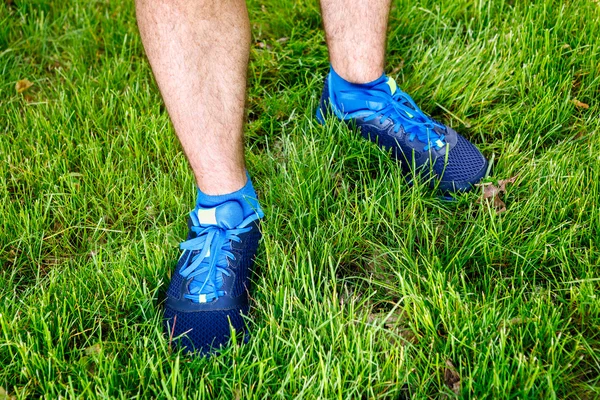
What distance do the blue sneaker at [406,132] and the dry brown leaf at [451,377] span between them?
0.70m

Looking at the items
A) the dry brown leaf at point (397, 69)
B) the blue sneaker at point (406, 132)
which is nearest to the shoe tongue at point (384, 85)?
the blue sneaker at point (406, 132)

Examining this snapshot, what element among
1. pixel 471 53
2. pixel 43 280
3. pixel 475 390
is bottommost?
pixel 43 280

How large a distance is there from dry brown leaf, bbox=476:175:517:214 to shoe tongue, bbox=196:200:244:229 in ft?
2.65

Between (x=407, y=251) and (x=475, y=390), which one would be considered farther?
(x=407, y=251)

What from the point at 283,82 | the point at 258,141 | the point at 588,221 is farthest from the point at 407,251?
the point at 283,82

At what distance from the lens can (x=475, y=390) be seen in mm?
1373

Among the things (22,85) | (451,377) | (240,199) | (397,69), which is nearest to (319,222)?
(240,199)

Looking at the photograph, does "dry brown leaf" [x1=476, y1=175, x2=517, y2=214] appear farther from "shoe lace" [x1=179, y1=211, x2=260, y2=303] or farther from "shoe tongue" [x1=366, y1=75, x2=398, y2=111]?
"shoe lace" [x1=179, y1=211, x2=260, y2=303]

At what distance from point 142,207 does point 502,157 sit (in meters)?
1.31

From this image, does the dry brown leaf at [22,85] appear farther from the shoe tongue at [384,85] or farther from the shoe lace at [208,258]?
the shoe tongue at [384,85]

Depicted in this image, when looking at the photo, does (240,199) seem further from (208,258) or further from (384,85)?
(384,85)

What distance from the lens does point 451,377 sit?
1.45 meters

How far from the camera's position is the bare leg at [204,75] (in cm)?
167

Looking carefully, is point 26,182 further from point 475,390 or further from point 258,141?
point 475,390
